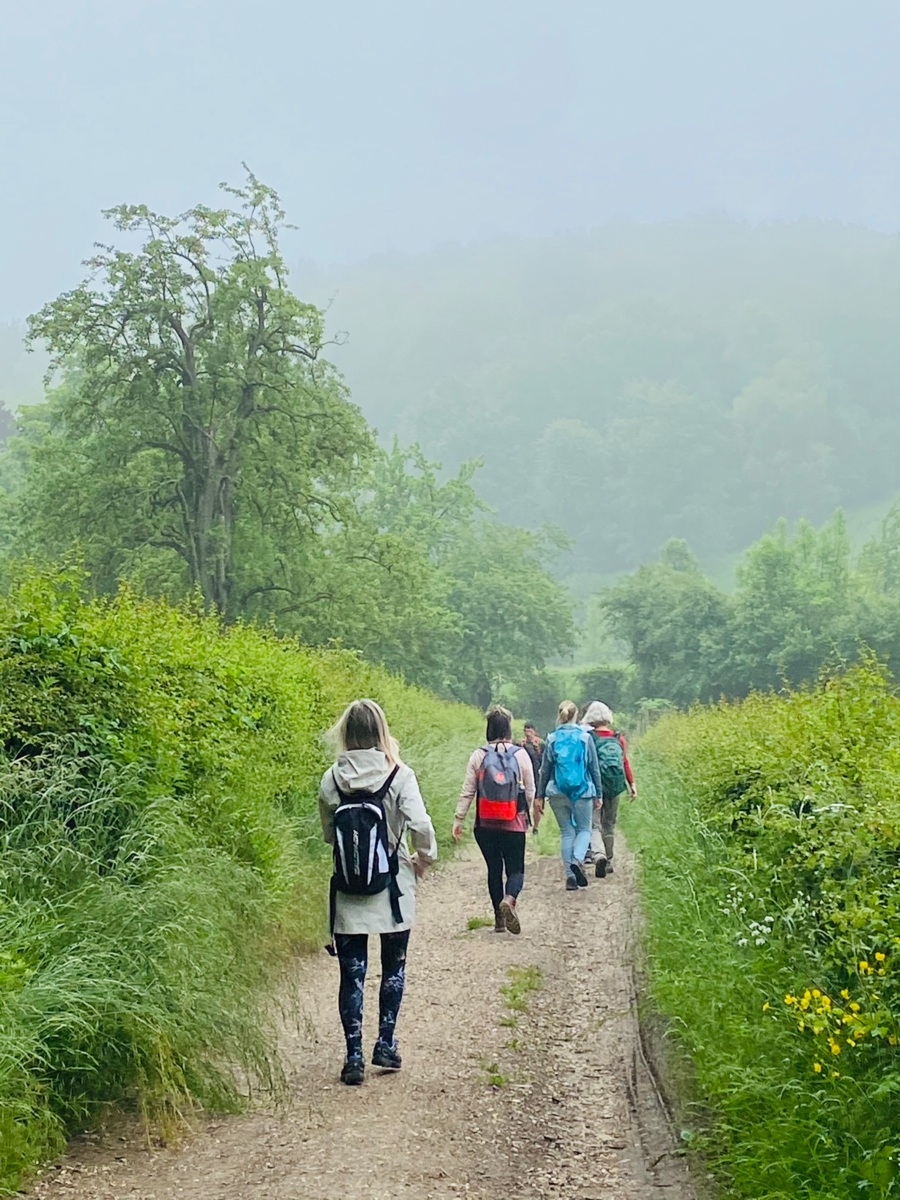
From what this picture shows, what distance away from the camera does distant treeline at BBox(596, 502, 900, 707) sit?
71312 mm

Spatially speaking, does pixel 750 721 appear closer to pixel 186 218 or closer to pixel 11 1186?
pixel 11 1186

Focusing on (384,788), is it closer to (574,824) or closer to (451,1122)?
(451,1122)

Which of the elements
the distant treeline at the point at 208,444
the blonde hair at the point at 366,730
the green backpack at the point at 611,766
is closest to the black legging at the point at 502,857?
the green backpack at the point at 611,766

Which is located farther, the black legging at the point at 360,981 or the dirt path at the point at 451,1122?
the black legging at the point at 360,981

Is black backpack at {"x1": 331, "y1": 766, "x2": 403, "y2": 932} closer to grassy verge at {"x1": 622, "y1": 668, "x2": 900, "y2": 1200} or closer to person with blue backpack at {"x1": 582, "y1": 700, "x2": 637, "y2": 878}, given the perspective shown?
grassy verge at {"x1": 622, "y1": 668, "x2": 900, "y2": 1200}

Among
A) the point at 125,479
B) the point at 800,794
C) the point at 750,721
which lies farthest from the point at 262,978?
the point at 125,479

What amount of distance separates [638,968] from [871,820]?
3.99 metres

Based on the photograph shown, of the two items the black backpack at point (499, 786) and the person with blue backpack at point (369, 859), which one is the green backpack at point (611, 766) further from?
the person with blue backpack at point (369, 859)

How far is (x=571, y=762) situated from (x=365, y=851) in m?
6.51

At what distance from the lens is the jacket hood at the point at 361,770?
5.97 metres

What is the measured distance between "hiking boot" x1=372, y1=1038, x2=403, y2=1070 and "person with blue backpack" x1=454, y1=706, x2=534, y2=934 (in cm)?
361

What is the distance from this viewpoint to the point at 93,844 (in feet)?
21.2

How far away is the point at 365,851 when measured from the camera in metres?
5.80

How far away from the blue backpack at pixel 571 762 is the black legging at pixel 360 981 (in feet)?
19.9
